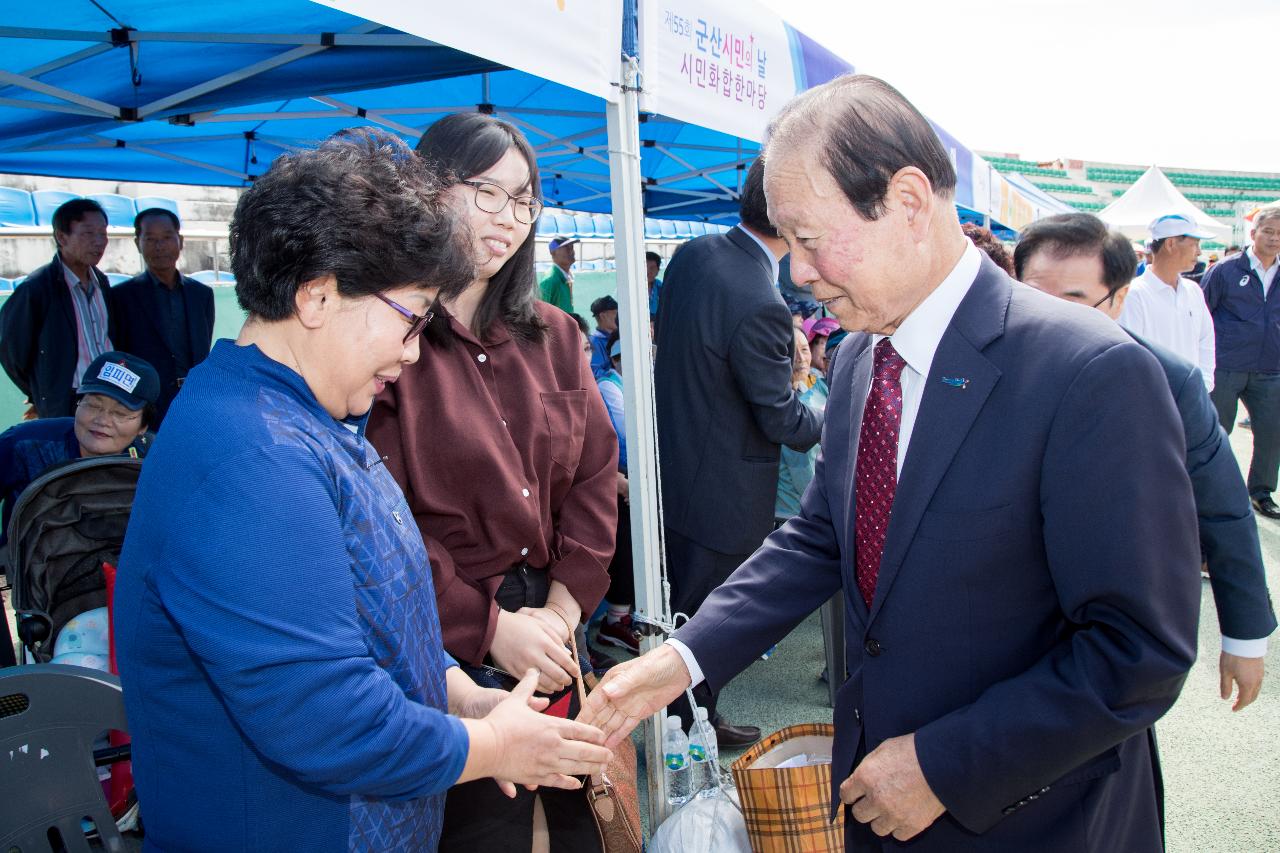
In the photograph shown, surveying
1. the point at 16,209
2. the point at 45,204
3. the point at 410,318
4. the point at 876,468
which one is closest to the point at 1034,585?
the point at 876,468

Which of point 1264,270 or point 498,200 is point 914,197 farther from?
point 1264,270

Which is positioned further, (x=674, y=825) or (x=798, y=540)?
(x=674, y=825)

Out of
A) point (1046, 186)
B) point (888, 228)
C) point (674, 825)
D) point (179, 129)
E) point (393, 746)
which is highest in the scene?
point (1046, 186)

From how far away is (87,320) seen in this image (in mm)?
5113

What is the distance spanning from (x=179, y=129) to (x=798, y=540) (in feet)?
18.5

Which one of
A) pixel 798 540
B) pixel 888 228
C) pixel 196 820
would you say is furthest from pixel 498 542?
pixel 888 228

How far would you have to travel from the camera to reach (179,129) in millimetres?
5617

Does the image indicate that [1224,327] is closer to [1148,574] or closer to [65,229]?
[1148,574]

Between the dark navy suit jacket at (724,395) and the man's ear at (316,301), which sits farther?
the dark navy suit jacket at (724,395)

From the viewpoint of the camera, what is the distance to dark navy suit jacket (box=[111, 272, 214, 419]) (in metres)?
5.27

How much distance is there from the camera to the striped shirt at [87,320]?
16.6ft

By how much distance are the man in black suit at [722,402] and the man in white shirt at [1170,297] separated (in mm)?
3442

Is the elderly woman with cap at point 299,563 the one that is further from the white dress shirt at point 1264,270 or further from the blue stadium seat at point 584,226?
the blue stadium seat at point 584,226

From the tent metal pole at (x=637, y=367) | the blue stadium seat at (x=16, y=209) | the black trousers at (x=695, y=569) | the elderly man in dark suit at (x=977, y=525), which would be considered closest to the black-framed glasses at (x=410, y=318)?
the elderly man in dark suit at (x=977, y=525)
